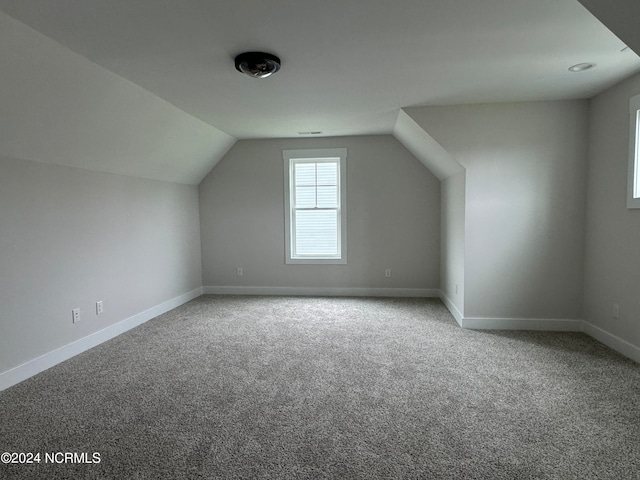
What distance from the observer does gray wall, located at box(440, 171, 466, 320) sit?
3816 millimetres

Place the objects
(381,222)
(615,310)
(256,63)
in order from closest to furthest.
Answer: (256,63)
(615,310)
(381,222)

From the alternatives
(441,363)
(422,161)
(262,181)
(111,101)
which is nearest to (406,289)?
(422,161)

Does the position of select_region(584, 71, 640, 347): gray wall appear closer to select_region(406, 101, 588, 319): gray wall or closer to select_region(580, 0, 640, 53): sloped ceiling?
select_region(406, 101, 588, 319): gray wall

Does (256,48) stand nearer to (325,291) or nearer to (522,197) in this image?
(522,197)

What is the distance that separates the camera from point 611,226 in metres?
3.12

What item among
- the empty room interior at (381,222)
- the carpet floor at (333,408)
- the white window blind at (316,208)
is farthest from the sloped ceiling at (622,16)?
the white window blind at (316,208)

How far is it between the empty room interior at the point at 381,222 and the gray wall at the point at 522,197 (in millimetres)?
23

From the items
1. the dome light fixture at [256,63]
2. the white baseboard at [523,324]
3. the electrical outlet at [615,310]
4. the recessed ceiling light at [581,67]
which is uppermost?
the recessed ceiling light at [581,67]

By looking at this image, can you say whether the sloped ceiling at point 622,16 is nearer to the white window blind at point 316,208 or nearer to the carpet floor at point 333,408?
the carpet floor at point 333,408

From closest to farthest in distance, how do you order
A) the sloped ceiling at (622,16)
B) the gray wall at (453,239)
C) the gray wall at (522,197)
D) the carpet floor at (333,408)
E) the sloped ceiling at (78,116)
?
the sloped ceiling at (622,16)
the carpet floor at (333,408)
the sloped ceiling at (78,116)
the gray wall at (522,197)
the gray wall at (453,239)

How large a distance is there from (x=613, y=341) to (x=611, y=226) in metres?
1.04

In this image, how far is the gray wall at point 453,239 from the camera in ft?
12.5

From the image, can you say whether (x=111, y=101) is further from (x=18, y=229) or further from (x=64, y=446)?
(x=64, y=446)

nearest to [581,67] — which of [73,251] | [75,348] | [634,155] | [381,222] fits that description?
[634,155]
